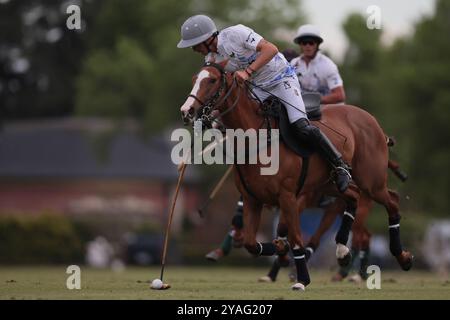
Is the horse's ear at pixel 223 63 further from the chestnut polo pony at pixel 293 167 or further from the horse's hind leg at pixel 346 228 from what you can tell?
the horse's hind leg at pixel 346 228

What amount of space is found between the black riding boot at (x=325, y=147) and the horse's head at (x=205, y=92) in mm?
1084

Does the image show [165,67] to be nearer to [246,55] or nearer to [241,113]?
[246,55]

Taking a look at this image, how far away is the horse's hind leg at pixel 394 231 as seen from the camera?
14.9 metres

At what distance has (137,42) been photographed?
6038 cm

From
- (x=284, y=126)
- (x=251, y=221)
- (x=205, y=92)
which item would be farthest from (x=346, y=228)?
(x=205, y=92)

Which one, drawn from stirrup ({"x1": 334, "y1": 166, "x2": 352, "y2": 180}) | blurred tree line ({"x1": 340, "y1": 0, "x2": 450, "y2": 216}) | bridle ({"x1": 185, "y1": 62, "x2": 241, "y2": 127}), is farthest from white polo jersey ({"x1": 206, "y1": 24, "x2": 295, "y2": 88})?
blurred tree line ({"x1": 340, "y1": 0, "x2": 450, "y2": 216})

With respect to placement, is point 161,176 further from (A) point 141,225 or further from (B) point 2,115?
(A) point 141,225

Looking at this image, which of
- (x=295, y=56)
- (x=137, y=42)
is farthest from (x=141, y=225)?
(x=295, y=56)

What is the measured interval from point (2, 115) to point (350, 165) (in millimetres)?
48743

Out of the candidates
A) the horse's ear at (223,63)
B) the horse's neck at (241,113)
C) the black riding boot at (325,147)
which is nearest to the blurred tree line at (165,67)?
the black riding boot at (325,147)

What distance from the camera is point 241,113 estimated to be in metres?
13.2

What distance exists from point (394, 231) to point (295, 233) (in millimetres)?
2303

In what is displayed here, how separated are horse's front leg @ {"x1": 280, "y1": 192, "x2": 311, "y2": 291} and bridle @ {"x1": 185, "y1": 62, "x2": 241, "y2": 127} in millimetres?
1203
